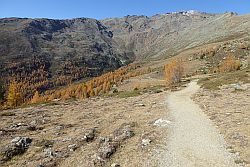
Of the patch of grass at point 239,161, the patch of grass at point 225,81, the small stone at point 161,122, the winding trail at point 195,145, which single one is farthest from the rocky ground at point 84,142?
the patch of grass at point 225,81

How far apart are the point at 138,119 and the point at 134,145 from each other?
11.3 metres

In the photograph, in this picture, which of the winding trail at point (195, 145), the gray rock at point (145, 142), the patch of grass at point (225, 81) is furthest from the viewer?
the patch of grass at point (225, 81)

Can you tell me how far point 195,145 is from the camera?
27.7 m

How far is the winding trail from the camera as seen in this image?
78.2 ft

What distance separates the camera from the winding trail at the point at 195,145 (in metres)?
23.8

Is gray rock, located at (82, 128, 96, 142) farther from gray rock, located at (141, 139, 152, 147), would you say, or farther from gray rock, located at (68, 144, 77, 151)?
gray rock, located at (141, 139, 152, 147)

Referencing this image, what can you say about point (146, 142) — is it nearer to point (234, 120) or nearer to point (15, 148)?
point (15, 148)

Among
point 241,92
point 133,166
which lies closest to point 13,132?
point 133,166

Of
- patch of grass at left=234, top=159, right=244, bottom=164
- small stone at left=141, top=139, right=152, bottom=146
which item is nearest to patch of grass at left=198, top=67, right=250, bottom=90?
small stone at left=141, top=139, right=152, bottom=146

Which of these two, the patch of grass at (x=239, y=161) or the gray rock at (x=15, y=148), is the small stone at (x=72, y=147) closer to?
the gray rock at (x=15, y=148)

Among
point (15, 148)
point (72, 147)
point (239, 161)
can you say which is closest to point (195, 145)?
point (239, 161)

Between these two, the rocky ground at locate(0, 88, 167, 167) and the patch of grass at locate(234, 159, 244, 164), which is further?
the rocky ground at locate(0, 88, 167, 167)

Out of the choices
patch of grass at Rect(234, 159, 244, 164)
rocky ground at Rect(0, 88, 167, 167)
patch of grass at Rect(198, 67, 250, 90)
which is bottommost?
patch of grass at Rect(198, 67, 250, 90)

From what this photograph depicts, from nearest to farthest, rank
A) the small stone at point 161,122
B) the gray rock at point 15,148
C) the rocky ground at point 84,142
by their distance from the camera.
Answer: the rocky ground at point 84,142 → the gray rock at point 15,148 → the small stone at point 161,122
